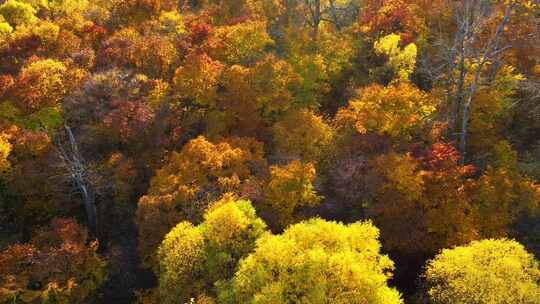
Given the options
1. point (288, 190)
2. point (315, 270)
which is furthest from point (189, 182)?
point (315, 270)

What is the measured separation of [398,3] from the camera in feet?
164

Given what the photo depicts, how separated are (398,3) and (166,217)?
34.3 meters

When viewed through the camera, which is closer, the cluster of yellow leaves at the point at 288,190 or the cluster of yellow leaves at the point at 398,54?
the cluster of yellow leaves at the point at 288,190

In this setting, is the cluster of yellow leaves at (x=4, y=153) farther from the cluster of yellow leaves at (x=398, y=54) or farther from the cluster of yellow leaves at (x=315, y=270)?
the cluster of yellow leaves at (x=398, y=54)

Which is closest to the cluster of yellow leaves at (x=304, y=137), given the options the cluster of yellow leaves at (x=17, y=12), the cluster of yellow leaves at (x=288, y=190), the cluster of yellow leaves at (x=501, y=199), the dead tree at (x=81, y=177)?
the cluster of yellow leaves at (x=288, y=190)

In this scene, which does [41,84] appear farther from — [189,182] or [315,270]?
[315,270]

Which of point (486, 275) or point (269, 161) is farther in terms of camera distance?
point (269, 161)

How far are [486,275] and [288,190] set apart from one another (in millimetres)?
13005

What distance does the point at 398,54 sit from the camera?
145 feet

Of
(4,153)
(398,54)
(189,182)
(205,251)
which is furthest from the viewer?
(398,54)

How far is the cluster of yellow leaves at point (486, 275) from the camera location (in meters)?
24.4

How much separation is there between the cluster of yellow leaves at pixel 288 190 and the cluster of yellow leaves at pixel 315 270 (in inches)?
209

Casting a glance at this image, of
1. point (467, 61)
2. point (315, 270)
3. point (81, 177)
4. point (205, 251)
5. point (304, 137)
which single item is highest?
point (467, 61)

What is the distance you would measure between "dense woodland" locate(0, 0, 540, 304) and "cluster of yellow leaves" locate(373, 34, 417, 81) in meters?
0.18
